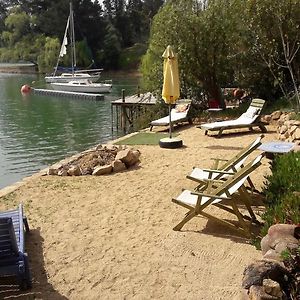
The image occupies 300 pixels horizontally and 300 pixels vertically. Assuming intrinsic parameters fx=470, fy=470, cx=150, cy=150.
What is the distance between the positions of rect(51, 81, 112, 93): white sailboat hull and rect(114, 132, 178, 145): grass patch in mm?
27798

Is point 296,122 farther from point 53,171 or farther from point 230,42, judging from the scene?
point 230,42

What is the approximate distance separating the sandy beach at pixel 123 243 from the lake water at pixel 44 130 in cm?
642

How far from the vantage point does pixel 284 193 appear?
17.9ft

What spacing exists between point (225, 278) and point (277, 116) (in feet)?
30.6

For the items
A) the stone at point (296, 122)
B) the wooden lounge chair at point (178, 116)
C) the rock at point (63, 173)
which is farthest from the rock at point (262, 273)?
the wooden lounge chair at point (178, 116)

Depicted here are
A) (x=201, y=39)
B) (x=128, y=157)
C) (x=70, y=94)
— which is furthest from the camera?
(x=70, y=94)

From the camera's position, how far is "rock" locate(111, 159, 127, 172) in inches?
340

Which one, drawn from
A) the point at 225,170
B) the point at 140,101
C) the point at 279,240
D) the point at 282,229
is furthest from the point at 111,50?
the point at 279,240

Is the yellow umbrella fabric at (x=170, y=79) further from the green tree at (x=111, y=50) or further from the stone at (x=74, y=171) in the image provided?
the green tree at (x=111, y=50)

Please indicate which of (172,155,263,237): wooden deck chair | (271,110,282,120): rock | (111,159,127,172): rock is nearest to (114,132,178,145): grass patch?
(111,159,127,172): rock

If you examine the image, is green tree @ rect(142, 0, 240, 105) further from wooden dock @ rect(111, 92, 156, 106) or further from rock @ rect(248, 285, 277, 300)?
rock @ rect(248, 285, 277, 300)

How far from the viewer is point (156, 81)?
1762cm

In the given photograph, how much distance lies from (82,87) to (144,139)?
97.3ft

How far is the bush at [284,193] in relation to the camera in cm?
484
